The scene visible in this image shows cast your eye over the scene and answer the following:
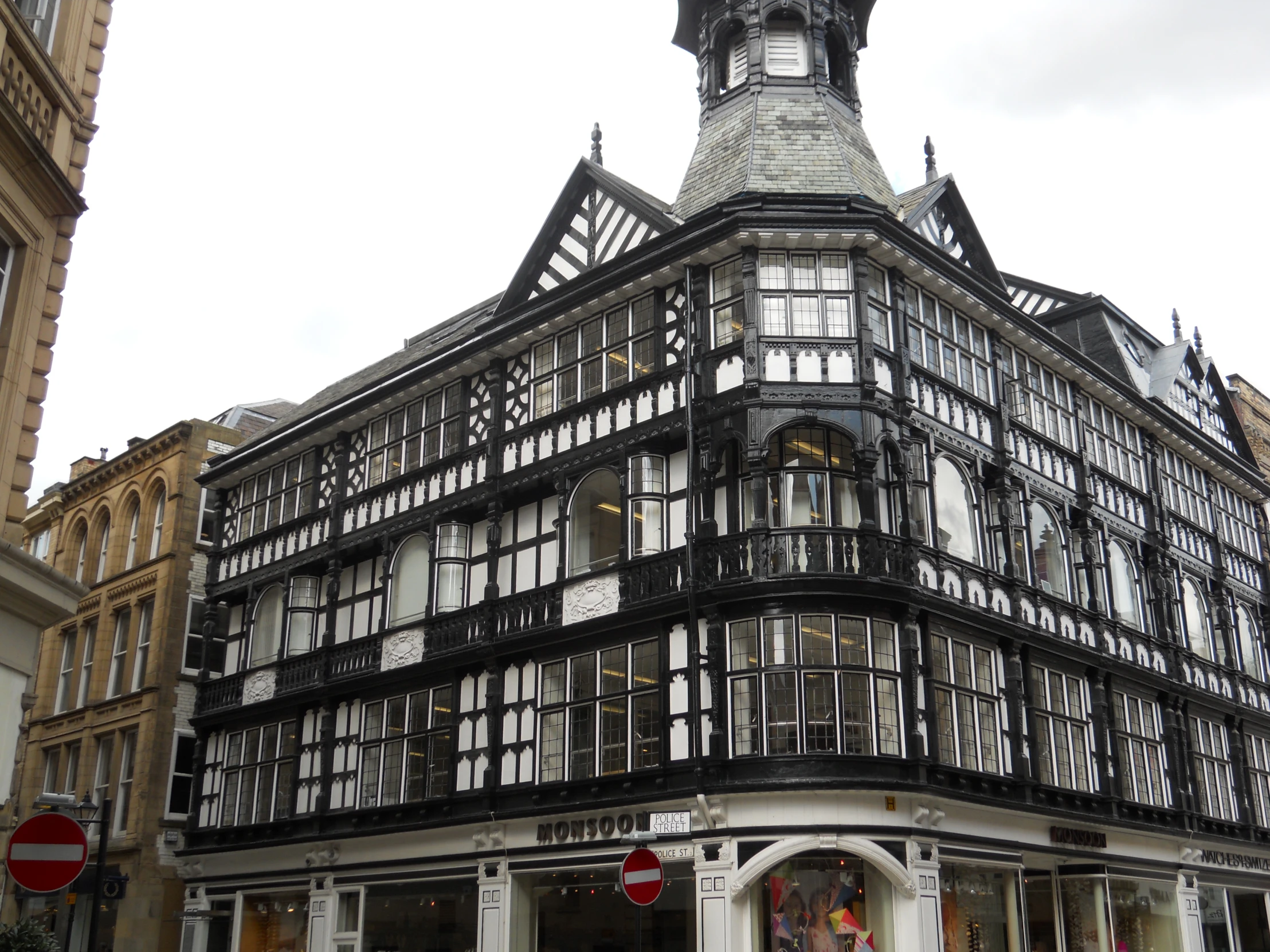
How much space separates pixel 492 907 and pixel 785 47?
18.2m

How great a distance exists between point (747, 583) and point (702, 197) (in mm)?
8656

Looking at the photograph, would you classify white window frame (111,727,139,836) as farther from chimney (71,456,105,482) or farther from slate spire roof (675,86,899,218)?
slate spire roof (675,86,899,218)

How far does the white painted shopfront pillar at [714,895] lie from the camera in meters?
19.8

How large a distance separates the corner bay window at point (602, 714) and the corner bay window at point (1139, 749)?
33.9ft

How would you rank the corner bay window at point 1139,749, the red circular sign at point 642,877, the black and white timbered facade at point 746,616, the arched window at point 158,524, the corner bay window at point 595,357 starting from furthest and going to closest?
the arched window at point 158,524 → the corner bay window at point 1139,749 → the corner bay window at point 595,357 → the black and white timbered facade at point 746,616 → the red circular sign at point 642,877

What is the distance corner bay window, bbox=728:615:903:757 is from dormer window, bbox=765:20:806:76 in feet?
40.9

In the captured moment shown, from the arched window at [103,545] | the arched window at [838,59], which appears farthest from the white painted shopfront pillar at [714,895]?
the arched window at [103,545]

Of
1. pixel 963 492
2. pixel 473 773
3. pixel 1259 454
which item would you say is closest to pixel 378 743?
pixel 473 773

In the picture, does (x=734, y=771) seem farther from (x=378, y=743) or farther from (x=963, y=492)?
(x=378, y=743)

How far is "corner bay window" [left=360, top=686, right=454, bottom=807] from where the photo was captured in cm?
2592

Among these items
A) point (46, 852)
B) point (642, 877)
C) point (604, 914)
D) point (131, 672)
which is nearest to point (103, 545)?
point (131, 672)

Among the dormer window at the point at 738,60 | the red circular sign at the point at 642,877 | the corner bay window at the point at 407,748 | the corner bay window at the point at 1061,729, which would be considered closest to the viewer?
the red circular sign at the point at 642,877

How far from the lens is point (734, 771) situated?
2059 cm

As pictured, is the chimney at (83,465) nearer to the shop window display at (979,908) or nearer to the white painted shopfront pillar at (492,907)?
the white painted shopfront pillar at (492,907)
